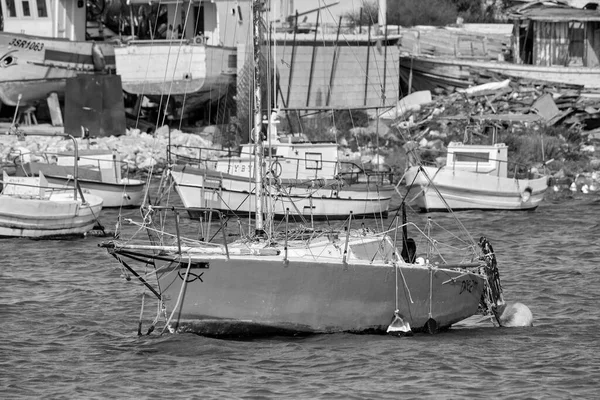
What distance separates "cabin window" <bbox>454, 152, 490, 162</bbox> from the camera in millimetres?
38781

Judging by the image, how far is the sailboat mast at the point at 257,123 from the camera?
69.7 feet

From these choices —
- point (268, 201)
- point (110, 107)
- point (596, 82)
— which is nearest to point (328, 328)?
point (268, 201)

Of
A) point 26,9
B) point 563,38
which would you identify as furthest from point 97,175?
point 563,38

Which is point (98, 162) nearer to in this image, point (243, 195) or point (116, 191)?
point (116, 191)

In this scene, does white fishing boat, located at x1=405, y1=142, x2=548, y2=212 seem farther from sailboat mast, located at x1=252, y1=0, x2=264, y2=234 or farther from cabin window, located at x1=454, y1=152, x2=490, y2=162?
sailboat mast, located at x1=252, y1=0, x2=264, y2=234

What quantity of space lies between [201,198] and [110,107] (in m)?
17.5

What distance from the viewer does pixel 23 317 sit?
74.3 feet

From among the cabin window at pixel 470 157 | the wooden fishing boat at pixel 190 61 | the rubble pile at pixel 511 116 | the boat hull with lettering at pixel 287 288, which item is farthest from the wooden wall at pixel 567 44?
the boat hull with lettering at pixel 287 288

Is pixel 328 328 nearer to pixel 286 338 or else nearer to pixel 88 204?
pixel 286 338

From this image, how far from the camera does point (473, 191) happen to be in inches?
1506

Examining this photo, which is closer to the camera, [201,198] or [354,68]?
[201,198]

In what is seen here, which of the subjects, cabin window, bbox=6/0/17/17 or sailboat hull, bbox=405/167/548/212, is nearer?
sailboat hull, bbox=405/167/548/212

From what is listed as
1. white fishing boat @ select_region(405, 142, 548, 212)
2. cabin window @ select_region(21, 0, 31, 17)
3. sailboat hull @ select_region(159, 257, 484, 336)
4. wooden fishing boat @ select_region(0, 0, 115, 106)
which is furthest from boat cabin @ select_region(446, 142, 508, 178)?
cabin window @ select_region(21, 0, 31, 17)

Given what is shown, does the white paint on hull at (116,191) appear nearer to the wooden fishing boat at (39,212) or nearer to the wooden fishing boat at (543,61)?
the wooden fishing boat at (39,212)
